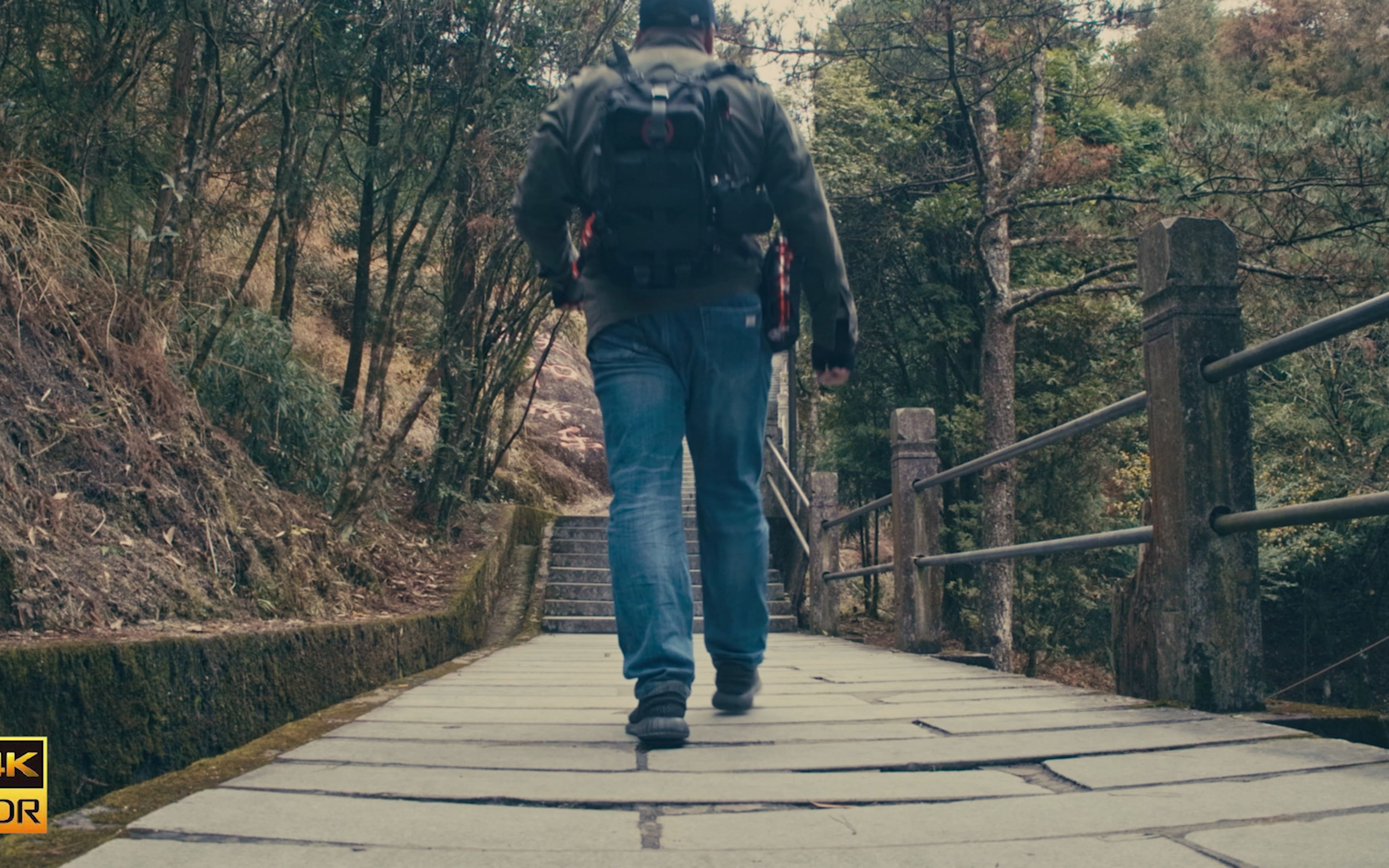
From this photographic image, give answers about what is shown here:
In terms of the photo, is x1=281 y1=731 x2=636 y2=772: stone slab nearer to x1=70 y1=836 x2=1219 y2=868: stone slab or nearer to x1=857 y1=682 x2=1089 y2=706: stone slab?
x1=70 y1=836 x2=1219 y2=868: stone slab

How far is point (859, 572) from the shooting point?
624cm

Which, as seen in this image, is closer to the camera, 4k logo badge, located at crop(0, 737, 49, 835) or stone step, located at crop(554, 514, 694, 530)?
4k logo badge, located at crop(0, 737, 49, 835)

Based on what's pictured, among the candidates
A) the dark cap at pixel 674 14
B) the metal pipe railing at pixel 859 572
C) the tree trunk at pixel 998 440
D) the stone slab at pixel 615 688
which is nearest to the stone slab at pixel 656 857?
the stone slab at pixel 615 688

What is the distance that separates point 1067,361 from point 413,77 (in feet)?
35.1

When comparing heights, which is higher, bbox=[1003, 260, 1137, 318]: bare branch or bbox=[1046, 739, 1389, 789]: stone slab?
bbox=[1003, 260, 1137, 318]: bare branch

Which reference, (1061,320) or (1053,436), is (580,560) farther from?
(1053,436)

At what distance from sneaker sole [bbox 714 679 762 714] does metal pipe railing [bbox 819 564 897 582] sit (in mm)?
2666

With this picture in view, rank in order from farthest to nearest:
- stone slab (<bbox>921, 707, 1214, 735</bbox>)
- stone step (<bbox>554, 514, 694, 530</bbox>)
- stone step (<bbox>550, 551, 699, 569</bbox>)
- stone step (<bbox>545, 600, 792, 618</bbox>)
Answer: stone step (<bbox>554, 514, 694, 530</bbox>) → stone step (<bbox>550, 551, 699, 569</bbox>) → stone step (<bbox>545, 600, 792, 618</bbox>) → stone slab (<bbox>921, 707, 1214, 735</bbox>)

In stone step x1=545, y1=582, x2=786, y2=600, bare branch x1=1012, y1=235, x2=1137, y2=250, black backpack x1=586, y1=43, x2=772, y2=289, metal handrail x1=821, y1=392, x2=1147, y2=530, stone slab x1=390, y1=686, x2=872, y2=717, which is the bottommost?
stone step x1=545, y1=582, x2=786, y2=600

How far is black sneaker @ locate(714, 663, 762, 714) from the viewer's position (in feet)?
9.03

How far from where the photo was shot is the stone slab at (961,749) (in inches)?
79.5

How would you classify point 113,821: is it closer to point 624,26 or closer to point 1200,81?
point 624,26

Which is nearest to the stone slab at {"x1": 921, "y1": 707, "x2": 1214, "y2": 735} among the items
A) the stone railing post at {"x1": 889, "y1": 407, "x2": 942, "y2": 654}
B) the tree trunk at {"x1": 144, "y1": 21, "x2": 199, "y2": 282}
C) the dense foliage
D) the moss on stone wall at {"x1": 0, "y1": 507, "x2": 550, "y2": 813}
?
the moss on stone wall at {"x1": 0, "y1": 507, "x2": 550, "y2": 813}

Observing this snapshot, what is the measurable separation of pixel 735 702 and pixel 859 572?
3.59 metres
